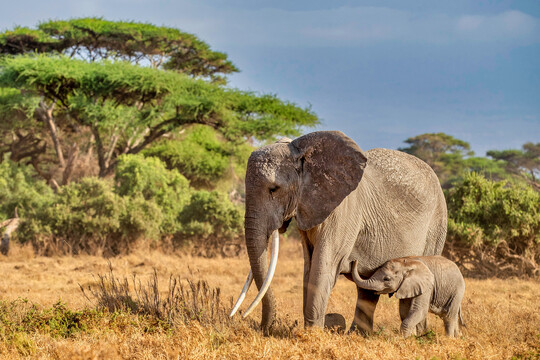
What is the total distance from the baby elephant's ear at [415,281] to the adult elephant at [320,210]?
0.79 feet

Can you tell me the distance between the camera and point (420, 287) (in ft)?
22.1

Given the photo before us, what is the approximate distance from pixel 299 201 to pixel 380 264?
1479 millimetres

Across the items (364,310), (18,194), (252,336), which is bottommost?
(252,336)

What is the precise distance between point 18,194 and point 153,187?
427 cm

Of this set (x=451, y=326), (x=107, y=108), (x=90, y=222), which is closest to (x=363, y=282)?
(x=451, y=326)

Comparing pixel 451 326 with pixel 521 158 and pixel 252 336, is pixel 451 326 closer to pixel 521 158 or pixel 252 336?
pixel 252 336

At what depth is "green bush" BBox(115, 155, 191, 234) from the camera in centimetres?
1936

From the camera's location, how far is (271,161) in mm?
5742

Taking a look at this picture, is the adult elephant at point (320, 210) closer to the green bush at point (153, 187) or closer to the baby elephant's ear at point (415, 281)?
the baby elephant's ear at point (415, 281)

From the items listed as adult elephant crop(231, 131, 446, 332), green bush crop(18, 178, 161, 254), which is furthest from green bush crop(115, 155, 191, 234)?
adult elephant crop(231, 131, 446, 332)

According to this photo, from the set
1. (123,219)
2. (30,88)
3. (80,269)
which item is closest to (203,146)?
(30,88)

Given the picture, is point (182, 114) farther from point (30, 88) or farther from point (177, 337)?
point (177, 337)

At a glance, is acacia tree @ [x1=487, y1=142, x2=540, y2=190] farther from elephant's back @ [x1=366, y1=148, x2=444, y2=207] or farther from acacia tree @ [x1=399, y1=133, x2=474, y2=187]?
elephant's back @ [x1=366, y1=148, x2=444, y2=207]

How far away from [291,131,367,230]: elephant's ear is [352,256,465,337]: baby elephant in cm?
98
